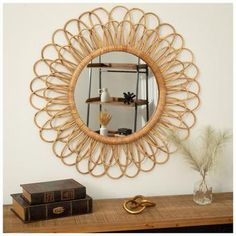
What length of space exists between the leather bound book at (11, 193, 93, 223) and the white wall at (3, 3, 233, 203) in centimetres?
19

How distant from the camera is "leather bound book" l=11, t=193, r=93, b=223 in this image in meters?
1.94

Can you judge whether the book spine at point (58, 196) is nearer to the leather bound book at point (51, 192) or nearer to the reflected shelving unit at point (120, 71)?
the leather bound book at point (51, 192)

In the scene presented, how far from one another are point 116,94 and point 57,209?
651 millimetres

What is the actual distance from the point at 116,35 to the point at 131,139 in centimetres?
54

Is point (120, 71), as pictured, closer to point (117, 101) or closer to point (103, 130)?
point (117, 101)

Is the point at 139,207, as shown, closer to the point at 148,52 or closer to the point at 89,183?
the point at 89,183

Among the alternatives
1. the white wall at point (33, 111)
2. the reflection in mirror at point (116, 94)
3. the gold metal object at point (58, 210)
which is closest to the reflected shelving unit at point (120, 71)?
the reflection in mirror at point (116, 94)

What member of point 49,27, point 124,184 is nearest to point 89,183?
point 124,184

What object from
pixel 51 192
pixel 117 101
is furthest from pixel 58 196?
pixel 117 101

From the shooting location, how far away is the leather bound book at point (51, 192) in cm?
197

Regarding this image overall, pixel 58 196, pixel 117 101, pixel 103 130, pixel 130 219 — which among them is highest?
pixel 117 101

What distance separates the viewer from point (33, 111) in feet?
7.15

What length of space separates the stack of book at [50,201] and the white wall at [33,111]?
143 mm

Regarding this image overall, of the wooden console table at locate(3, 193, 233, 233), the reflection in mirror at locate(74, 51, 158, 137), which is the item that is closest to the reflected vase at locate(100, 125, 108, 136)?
the reflection in mirror at locate(74, 51, 158, 137)
